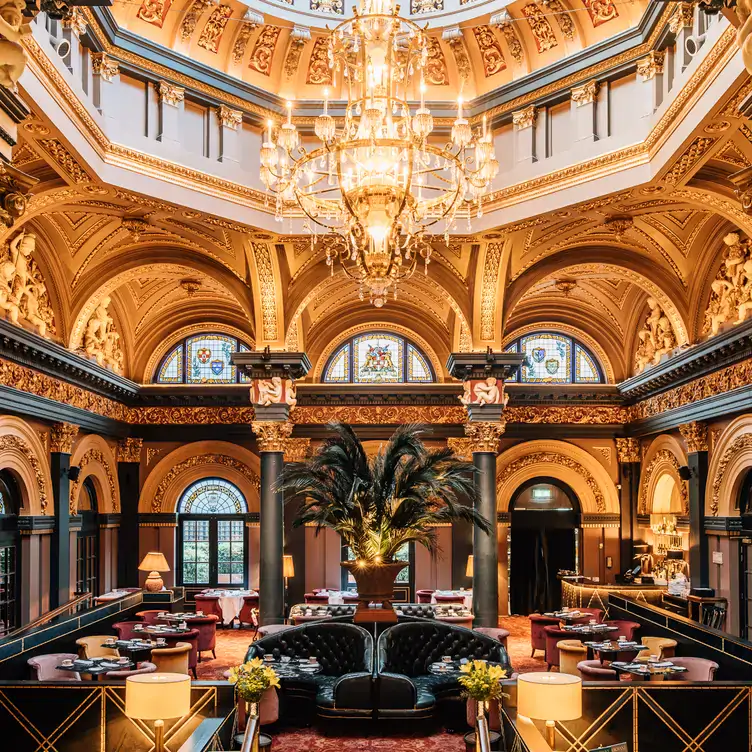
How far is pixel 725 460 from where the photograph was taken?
15.8 meters

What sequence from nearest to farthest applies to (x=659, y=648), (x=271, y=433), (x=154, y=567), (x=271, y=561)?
1. (x=659, y=648)
2. (x=271, y=561)
3. (x=271, y=433)
4. (x=154, y=567)

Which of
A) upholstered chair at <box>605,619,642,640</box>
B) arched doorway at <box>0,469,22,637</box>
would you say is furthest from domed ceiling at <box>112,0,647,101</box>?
upholstered chair at <box>605,619,642,640</box>

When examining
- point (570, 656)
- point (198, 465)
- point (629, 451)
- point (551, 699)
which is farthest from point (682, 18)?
point (198, 465)

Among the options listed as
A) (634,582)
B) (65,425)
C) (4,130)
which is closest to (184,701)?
(4,130)

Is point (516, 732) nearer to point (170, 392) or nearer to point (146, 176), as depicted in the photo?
point (146, 176)

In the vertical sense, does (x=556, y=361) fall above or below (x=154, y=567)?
above

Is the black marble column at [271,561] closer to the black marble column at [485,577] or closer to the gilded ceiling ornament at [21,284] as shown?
the black marble column at [485,577]

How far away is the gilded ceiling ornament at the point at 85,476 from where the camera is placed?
18011 mm

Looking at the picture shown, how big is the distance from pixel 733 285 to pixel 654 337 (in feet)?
15.3

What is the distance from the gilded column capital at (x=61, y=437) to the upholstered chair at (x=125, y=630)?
3.41m

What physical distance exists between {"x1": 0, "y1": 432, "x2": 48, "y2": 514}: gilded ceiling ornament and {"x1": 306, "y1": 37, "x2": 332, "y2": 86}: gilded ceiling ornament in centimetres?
710

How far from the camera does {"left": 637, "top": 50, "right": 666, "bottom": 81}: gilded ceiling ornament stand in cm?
1169

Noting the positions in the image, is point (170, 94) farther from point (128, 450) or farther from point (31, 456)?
point (128, 450)

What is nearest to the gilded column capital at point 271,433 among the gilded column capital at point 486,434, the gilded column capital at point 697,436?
the gilded column capital at point 486,434
